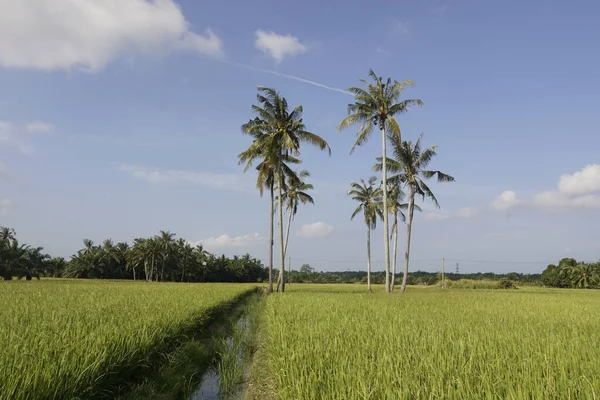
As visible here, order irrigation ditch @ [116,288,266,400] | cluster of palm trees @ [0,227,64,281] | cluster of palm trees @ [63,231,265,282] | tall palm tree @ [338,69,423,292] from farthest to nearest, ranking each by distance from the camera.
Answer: cluster of palm trees @ [63,231,265,282] < cluster of palm trees @ [0,227,64,281] < tall palm tree @ [338,69,423,292] < irrigation ditch @ [116,288,266,400]

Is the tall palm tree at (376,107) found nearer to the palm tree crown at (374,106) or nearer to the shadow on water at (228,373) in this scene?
the palm tree crown at (374,106)

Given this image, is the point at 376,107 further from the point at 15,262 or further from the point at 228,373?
the point at 15,262

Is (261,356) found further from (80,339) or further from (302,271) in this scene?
(302,271)

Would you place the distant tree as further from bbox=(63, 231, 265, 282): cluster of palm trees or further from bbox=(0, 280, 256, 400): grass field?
bbox=(0, 280, 256, 400): grass field

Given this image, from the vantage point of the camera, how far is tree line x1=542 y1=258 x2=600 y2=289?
55.5 meters

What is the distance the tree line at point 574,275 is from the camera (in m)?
55.5

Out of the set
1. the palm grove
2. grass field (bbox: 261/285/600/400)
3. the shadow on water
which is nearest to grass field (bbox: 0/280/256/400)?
the shadow on water

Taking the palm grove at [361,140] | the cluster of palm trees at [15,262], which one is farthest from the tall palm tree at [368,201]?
the cluster of palm trees at [15,262]

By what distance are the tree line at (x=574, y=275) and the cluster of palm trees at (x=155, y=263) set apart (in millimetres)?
53757

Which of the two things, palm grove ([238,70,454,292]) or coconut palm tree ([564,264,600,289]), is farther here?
coconut palm tree ([564,264,600,289])

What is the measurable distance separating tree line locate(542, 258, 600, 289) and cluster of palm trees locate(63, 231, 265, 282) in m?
53.8

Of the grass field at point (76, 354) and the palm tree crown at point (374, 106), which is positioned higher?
the palm tree crown at point (374, 106)

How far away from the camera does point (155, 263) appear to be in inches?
2611

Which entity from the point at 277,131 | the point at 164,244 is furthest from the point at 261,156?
the point at 164,244
